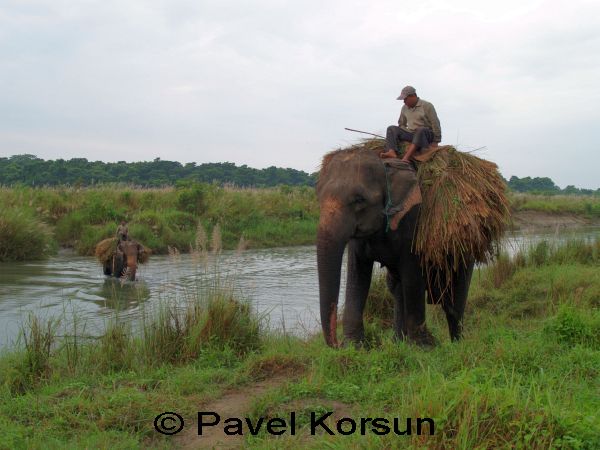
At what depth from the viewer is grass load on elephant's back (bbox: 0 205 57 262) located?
58.2 feet

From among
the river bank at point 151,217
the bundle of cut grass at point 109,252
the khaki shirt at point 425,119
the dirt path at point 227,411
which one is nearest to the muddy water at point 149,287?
the bundle of cut grass at point 109,252

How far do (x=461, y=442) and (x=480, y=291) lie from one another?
737 centimetres

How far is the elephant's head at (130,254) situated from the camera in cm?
1402

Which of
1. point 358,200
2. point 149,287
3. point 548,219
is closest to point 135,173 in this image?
point 548,219

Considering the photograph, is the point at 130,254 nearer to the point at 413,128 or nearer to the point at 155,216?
the point at 413,128

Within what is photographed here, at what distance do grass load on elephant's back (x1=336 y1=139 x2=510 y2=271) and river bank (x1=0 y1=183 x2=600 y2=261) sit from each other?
11336 mm

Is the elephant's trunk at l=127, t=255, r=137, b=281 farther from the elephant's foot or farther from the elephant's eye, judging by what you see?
the elephant's eye

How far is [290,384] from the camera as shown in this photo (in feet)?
16.3

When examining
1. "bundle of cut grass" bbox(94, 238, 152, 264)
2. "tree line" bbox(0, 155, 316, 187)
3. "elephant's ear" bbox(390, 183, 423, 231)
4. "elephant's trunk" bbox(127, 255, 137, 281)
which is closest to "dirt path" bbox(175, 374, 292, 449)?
"elephant's ear" bbox(390, 183, 423, 231)

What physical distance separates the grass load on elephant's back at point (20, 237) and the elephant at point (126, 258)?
4.38 m

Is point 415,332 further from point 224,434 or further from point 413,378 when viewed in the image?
point 224,434

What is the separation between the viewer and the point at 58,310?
10414mm

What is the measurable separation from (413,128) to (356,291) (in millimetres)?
2023

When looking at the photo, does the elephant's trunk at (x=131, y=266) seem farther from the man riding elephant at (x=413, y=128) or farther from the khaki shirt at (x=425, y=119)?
the khaki shirt at (x=425, y=119)
